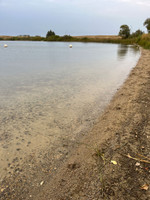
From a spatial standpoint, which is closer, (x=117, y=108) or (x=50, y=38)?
(x=117, y=108)

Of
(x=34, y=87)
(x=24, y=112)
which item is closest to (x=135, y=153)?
(x=24, y=112)

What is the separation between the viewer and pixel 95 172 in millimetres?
2996

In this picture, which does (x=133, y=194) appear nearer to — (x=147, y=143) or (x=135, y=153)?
(x=135, y=153)

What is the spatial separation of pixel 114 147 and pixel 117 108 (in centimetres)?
260

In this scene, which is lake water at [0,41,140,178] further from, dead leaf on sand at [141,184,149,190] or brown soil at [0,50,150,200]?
dead leaf on sand at [141,184,149,190]

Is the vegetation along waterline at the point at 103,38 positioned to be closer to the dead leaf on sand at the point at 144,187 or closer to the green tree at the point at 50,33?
the green tree at the point at 50,33

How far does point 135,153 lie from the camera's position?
3371mm

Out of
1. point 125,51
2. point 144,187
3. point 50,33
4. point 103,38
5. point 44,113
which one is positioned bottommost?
point 44,113

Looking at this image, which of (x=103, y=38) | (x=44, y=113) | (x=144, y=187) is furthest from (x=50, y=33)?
(x=144, y=187)

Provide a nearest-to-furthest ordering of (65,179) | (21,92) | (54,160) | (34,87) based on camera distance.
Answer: (65,179) → (54,160) → (21,92) → (34,87)

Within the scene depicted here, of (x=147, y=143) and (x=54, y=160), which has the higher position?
(x=147, y=143)

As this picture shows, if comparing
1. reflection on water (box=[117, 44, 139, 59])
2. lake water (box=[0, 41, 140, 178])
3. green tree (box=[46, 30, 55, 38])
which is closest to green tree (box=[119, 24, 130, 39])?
green tree (box=[46, 30, 55, 38])

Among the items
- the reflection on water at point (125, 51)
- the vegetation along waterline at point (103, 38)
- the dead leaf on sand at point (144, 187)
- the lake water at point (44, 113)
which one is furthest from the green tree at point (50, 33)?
the dead leaf on sand at point (144, 187)

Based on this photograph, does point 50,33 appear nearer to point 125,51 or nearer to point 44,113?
point 125,51
